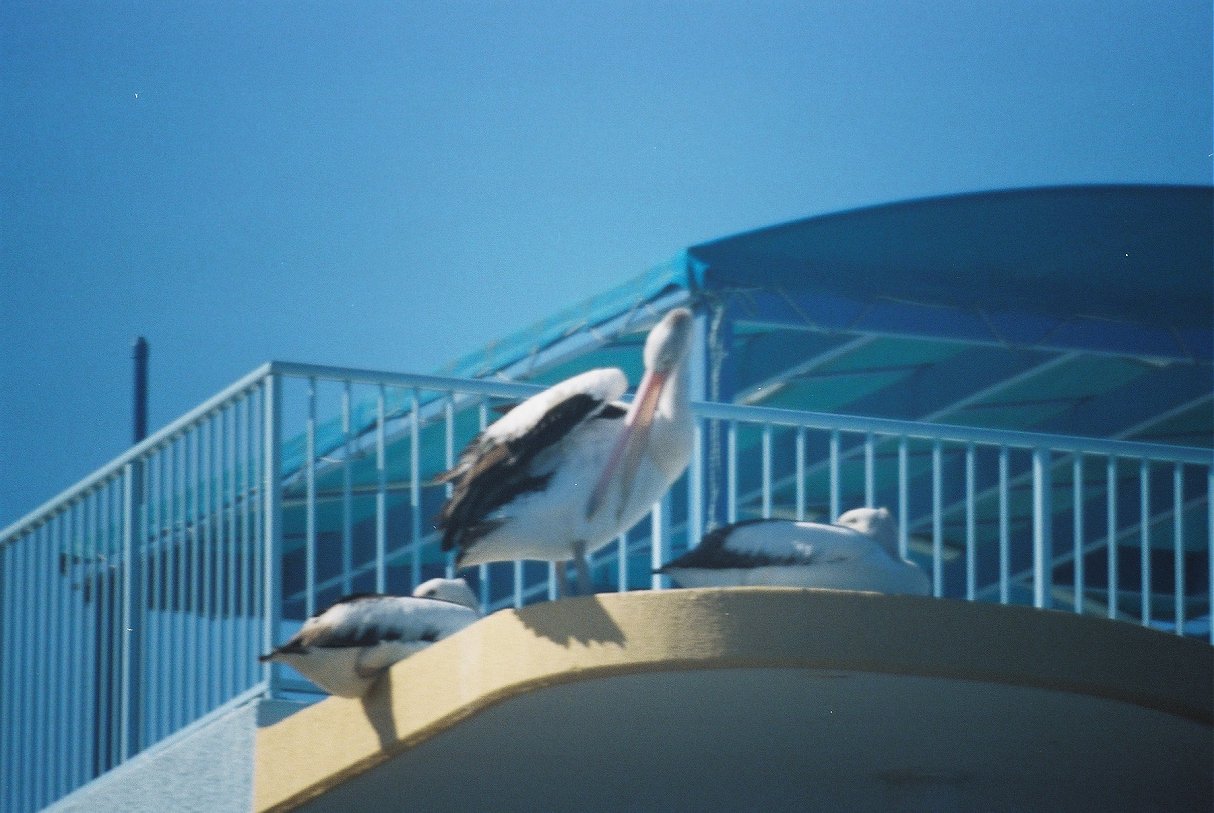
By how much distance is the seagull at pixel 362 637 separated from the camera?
720 centimetres

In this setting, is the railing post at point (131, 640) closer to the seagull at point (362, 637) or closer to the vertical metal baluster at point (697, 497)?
the seagull at point (362, 637)

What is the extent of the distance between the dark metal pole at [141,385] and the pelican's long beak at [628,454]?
9407 mm

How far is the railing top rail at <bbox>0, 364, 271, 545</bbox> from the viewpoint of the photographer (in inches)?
345

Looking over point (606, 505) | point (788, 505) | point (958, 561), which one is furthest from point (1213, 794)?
point (958, 561)

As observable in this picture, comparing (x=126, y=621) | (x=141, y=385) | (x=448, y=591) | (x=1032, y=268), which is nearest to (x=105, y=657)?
(x=126, y=621)

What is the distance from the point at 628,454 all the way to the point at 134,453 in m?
3.76

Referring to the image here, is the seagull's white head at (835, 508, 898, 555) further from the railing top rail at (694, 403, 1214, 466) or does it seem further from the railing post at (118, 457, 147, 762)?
the railing post at (118, 457, 147, 762)

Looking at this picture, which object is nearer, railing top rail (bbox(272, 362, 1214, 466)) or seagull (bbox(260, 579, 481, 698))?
seagull (bbox(260, 579, 481, 698))

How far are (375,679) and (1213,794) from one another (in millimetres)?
3279

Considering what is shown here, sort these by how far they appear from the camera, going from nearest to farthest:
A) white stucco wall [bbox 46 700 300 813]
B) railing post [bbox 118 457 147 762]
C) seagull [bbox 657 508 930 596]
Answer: seagull [bbox 657 508 930 596]
white stucco wall [bbox 46 700 300 813]
railing post [bbox 118 457 147 762]

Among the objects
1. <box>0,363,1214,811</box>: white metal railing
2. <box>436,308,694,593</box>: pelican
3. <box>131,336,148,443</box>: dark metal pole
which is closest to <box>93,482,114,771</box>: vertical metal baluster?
<box>0,363,1214,811</box>: white metal railing

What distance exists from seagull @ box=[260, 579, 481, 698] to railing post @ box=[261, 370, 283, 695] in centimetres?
102

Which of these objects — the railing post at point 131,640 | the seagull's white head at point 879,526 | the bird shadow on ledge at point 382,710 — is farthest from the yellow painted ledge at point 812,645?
the railing post at point 131,640

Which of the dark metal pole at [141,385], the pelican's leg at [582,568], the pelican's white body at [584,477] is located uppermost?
the dark metal pole at [141,385]
